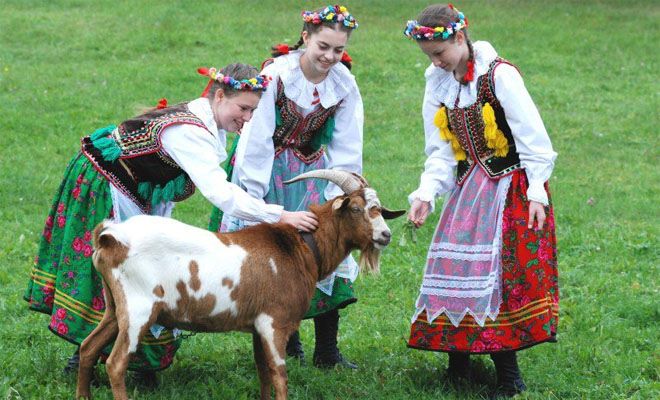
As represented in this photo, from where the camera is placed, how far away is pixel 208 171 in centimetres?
472

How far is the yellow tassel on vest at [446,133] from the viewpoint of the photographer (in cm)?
544

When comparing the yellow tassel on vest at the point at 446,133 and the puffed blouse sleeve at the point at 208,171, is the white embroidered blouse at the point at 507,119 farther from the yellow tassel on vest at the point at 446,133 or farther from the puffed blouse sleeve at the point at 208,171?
the puffed blouse sleeve at the point at 208,171

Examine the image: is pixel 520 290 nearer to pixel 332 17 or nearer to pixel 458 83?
pixel 458 83

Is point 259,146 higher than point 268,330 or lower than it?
higher

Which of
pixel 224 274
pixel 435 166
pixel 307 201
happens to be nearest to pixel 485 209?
pixel 435 166

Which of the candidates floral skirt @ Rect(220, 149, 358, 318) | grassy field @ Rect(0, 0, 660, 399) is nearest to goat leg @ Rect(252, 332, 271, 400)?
grassy field @ Rect(0, 0, 660, 399)

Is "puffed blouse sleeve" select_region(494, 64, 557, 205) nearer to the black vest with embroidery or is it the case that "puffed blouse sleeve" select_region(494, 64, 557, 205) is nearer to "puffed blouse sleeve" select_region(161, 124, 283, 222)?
the black vest with embroidery

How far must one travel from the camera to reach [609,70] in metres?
15.2

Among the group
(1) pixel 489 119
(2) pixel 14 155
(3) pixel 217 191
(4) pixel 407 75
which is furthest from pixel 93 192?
(4) pixel 407 75

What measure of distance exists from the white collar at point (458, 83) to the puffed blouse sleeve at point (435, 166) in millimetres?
38

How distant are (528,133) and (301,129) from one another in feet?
4.36

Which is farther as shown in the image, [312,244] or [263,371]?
[263,371]

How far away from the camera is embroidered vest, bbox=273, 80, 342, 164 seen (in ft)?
18.5

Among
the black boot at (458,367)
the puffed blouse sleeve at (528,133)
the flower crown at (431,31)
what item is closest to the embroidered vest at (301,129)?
the flower crown at (431,31)
